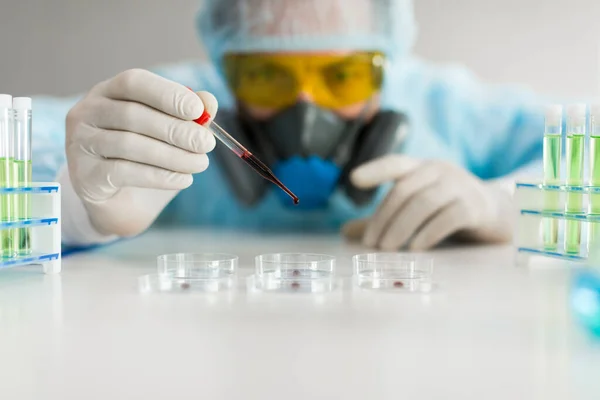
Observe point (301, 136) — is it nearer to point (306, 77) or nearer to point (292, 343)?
point (306, 77)

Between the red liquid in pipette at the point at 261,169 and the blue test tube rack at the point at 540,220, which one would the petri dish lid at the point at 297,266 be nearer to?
the red liquid in pipette at the point at 261,169

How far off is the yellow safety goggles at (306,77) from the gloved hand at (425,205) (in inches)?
12.0

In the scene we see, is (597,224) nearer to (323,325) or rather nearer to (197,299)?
(323,325)

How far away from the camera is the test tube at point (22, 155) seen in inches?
46.5

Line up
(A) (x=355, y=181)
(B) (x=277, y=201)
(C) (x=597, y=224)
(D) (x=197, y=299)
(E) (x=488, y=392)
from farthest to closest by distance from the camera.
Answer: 1. (B) (x=277, y=201)
2. (A) (x=355, y=181)
3. (C) (x=597, y=224)
4. (D) (x=197, y=299)
5. (E) (x=488, y=392)

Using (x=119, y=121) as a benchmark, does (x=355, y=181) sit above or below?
below

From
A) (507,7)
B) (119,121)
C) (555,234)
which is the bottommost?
(555,234)

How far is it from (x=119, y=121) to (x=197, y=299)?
0.43 metres

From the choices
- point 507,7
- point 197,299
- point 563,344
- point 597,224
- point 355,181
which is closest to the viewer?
point 563,344

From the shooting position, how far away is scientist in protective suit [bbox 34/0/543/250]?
1.29 m

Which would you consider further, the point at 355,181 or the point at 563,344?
the point at 355,181

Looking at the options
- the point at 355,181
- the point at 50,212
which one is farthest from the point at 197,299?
the point at 355,181

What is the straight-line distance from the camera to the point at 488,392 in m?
0.64

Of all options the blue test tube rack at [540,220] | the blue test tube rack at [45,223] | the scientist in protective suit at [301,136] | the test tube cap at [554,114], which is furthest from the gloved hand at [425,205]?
the blue test tube rack at [45,223]
